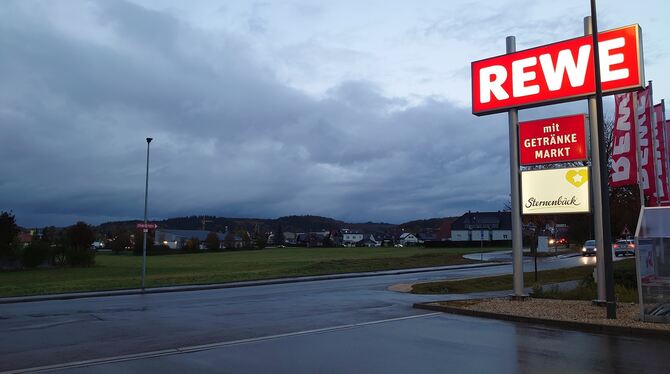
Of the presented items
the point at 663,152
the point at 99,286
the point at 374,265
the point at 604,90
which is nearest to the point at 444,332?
the point at 604,90

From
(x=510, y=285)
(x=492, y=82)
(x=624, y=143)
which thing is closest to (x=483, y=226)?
(x=510, y=285)

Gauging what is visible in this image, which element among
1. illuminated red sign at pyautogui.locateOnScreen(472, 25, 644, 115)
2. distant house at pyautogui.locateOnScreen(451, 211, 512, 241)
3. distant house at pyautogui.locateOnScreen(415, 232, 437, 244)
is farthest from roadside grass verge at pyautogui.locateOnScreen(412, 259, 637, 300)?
distant house at pyautogui.locateOnScreen(415, 232, 437, 244)

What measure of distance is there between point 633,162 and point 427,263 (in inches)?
1071

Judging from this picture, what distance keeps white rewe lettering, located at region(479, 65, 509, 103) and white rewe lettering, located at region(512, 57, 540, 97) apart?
32cm

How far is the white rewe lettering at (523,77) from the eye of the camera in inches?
645

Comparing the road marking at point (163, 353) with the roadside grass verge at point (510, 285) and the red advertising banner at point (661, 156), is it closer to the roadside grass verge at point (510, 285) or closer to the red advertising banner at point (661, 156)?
the roadside grass verge at point (510, 285)

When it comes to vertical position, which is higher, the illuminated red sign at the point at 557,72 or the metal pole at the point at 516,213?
the illuminated red sign at the point at 557,72

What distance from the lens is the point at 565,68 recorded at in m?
15.7

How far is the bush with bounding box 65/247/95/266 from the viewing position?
52.9 meters

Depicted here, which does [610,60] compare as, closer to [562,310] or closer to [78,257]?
[562,310]

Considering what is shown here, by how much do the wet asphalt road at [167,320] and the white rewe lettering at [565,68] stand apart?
24.4ft

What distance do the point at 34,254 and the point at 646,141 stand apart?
4959 centimetres

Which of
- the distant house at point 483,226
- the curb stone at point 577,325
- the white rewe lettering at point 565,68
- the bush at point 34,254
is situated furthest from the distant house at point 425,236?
the curb stone at point 577,325

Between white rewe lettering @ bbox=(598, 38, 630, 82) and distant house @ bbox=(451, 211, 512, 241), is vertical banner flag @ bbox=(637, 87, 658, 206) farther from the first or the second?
distant house @ bbox=(451, 211, 512, 241)
